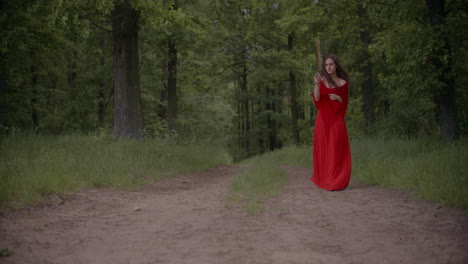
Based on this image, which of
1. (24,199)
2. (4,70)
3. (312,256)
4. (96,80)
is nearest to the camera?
(312,256)

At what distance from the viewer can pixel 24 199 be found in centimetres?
482

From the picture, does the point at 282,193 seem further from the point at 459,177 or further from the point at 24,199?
the point at 24,199

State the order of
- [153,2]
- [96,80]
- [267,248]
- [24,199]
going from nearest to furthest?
1. [267,248]
2. [24,199]
3. [153,2]
4. [96,80]

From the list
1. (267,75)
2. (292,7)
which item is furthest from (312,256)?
(267,75)

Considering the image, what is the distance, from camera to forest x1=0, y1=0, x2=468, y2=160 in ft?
27.7

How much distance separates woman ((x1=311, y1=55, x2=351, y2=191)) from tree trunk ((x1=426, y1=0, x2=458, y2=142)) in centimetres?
288

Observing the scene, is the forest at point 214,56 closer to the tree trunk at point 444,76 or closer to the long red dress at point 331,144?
the tree trunk at point 444,76

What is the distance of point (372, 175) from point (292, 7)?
9.13 m

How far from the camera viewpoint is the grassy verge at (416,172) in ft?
15.5

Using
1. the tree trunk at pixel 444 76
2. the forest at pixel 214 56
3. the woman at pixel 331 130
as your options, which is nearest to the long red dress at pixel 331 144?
the woman at pixel 331 130

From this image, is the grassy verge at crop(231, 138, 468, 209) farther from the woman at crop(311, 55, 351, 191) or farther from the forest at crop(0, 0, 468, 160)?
A: the forest at crop(0, 0, 468, 160)

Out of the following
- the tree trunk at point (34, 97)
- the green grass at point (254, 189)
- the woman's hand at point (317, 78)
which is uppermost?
the tree trunk at point (34, 97)

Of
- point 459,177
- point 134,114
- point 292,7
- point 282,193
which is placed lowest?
point 282,193

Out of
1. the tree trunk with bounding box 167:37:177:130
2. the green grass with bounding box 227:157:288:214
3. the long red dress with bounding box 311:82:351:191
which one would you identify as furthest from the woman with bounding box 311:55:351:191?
the tree trunk with bounding box 167:37:177:130
